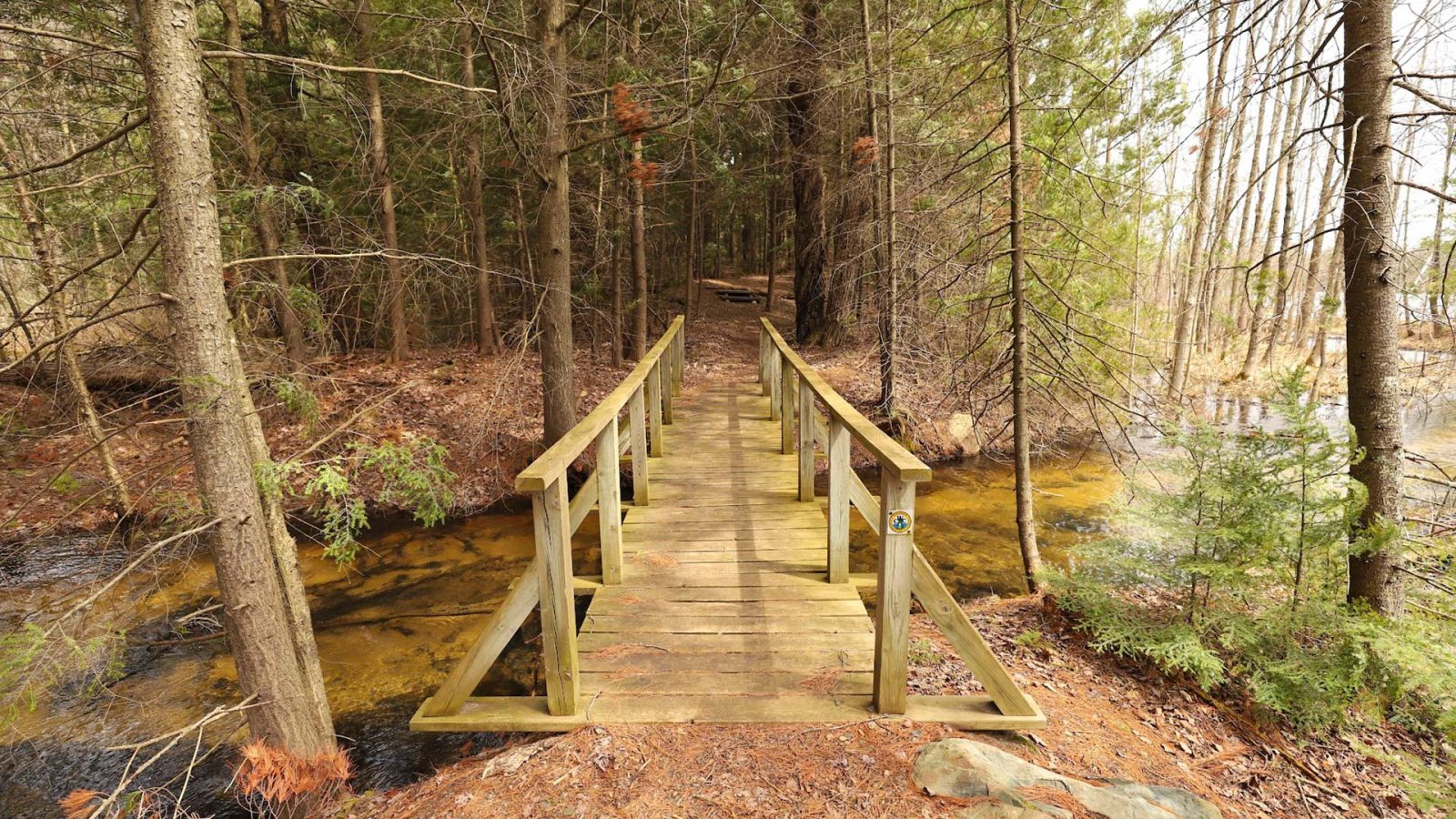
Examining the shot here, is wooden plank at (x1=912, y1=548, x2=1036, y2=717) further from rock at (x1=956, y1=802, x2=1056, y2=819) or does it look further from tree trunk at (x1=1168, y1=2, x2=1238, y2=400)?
tree trunk at (x1=1168, y1=2, x2=1238, y2=400)

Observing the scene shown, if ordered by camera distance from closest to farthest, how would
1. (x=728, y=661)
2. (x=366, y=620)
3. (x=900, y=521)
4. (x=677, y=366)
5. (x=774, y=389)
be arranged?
(x=900, y=521)
(x=728, y=661)
(x=366, y=620)
(x=774, y=389)
(x=677, y=366)

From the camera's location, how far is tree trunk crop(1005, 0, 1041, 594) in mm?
5270

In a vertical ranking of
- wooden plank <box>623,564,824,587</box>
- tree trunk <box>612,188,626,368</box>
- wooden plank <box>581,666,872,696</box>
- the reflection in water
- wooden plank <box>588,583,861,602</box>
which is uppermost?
tree trunk <box>612,188,626,368</box>

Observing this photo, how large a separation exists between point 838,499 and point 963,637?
1.27 meters

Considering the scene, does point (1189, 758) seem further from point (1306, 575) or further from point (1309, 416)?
point (1309, 416)

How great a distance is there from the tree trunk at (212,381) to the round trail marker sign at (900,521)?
3.41 meters

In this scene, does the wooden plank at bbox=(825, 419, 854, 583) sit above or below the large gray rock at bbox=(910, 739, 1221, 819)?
above

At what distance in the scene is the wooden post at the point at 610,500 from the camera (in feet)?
14.1

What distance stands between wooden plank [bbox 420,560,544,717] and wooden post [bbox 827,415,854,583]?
1.97 meters

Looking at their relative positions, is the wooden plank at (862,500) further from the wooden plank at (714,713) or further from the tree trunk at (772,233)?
the tree trunk at (772,233)

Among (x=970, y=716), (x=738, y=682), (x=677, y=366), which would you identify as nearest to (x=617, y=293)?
(x=677, y=366)

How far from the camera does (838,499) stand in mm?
4324

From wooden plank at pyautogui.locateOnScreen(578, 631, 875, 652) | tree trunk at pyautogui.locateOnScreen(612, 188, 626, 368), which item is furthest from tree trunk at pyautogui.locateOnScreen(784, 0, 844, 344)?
wooden plank at pyautogui.locateOnScreen(578, 631, 875, 652)

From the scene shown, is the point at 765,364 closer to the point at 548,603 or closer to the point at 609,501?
the point at 609,501
